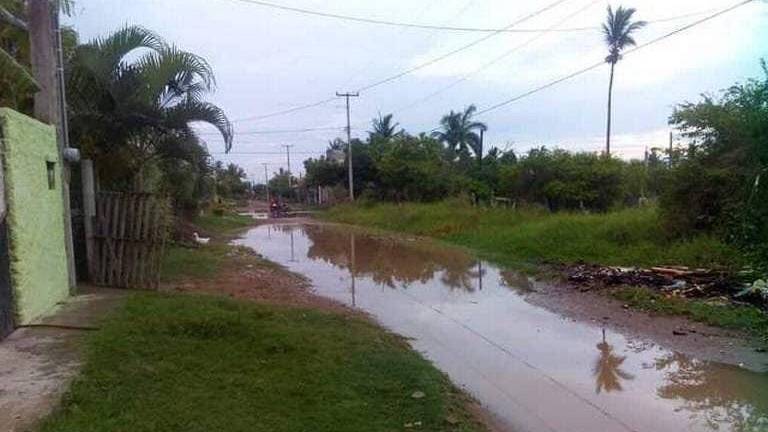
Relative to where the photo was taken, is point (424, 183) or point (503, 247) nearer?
point (503, 247)

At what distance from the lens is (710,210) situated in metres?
14.8

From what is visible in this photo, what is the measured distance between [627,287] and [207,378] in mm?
8497

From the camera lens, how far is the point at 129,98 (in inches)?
449

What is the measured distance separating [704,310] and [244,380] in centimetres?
731

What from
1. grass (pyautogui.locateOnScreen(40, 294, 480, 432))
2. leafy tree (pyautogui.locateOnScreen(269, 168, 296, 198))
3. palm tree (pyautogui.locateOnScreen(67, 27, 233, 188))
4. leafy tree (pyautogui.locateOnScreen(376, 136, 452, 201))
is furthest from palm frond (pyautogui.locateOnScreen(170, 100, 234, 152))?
leafy tree (pyautogui.locateOnScreen(269, 168, 296, 198))

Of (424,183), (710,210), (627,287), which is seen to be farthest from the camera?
(424,183)

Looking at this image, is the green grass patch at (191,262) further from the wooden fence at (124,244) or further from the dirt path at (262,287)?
the wooden fence at (124,244)

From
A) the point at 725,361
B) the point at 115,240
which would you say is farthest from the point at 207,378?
the point at 725,361

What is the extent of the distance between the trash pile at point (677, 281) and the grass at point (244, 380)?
19.2 ft

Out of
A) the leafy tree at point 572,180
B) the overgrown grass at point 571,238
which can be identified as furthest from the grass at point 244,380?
the leafy tree at point 572,180

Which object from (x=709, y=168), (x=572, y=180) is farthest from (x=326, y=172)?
(x=709, y=168)

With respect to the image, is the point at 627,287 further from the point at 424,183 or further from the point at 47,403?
the point at 424,183

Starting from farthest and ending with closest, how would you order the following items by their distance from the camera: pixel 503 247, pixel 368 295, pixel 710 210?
pixel 503 247 < pixel 710 210 < pixel 368 295

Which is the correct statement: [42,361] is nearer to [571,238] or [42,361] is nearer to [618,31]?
[571,238]
